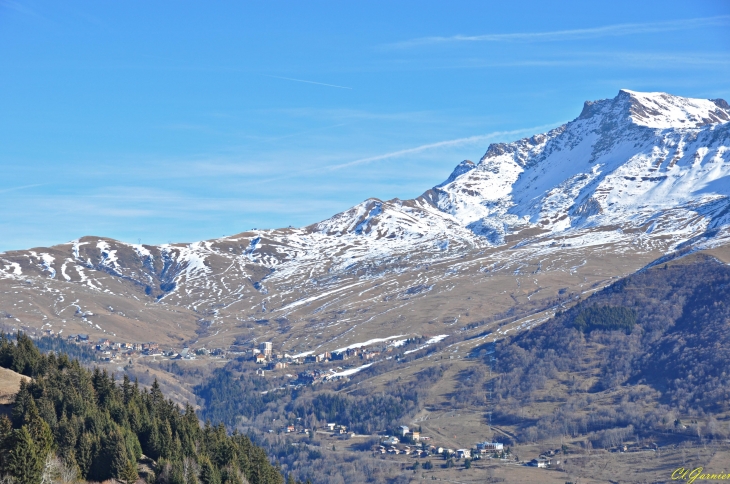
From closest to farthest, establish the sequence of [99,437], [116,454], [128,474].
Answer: [128,474]
[116,454]
[99,437]

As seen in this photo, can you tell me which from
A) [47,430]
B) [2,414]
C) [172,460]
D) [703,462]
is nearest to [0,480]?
[47,430]

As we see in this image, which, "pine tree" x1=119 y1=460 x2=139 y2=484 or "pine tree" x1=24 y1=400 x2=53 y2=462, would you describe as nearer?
"pine tree" x1=24 y1=400 x2=53 y2=462

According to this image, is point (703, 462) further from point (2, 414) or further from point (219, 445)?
point (2, 414)

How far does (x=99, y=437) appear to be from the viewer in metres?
87.6

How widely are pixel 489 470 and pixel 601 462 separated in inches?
911

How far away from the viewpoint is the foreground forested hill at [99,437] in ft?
250

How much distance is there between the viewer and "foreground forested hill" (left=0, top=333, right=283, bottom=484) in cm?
7625
